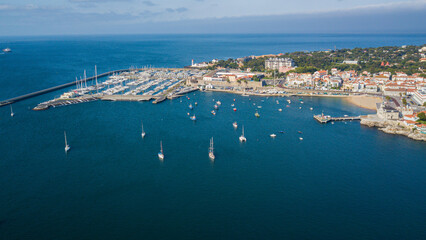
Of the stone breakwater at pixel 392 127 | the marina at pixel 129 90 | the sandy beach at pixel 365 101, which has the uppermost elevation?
the marina at pixel 129 90

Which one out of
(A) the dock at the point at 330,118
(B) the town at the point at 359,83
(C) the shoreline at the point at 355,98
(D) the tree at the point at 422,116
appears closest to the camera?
(D) the tree at the point at 422,116

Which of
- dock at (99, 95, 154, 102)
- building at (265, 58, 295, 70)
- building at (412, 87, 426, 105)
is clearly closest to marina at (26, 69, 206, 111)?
dock at (99, 95, 154, 102)

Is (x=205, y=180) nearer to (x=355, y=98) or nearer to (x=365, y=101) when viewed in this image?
(x=365, y=101)

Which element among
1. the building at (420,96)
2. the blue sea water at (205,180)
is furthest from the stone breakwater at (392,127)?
the building at (420,96)

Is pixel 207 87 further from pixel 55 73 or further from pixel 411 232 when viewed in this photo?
pixel 411 232

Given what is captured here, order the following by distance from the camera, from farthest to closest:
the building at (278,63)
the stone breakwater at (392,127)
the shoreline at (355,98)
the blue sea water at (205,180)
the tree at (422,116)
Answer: the building at (278,63) < the shoreline at (355,98) < the tree at (422,116) < the stone breakwater at (392,127) < the blue sea water at (205,180)

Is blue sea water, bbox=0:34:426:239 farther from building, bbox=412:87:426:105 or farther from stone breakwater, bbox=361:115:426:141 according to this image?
building, bbox=412:87:426:105

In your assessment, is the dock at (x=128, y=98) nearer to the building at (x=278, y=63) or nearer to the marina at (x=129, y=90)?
the marina at (x=129, y=90)
